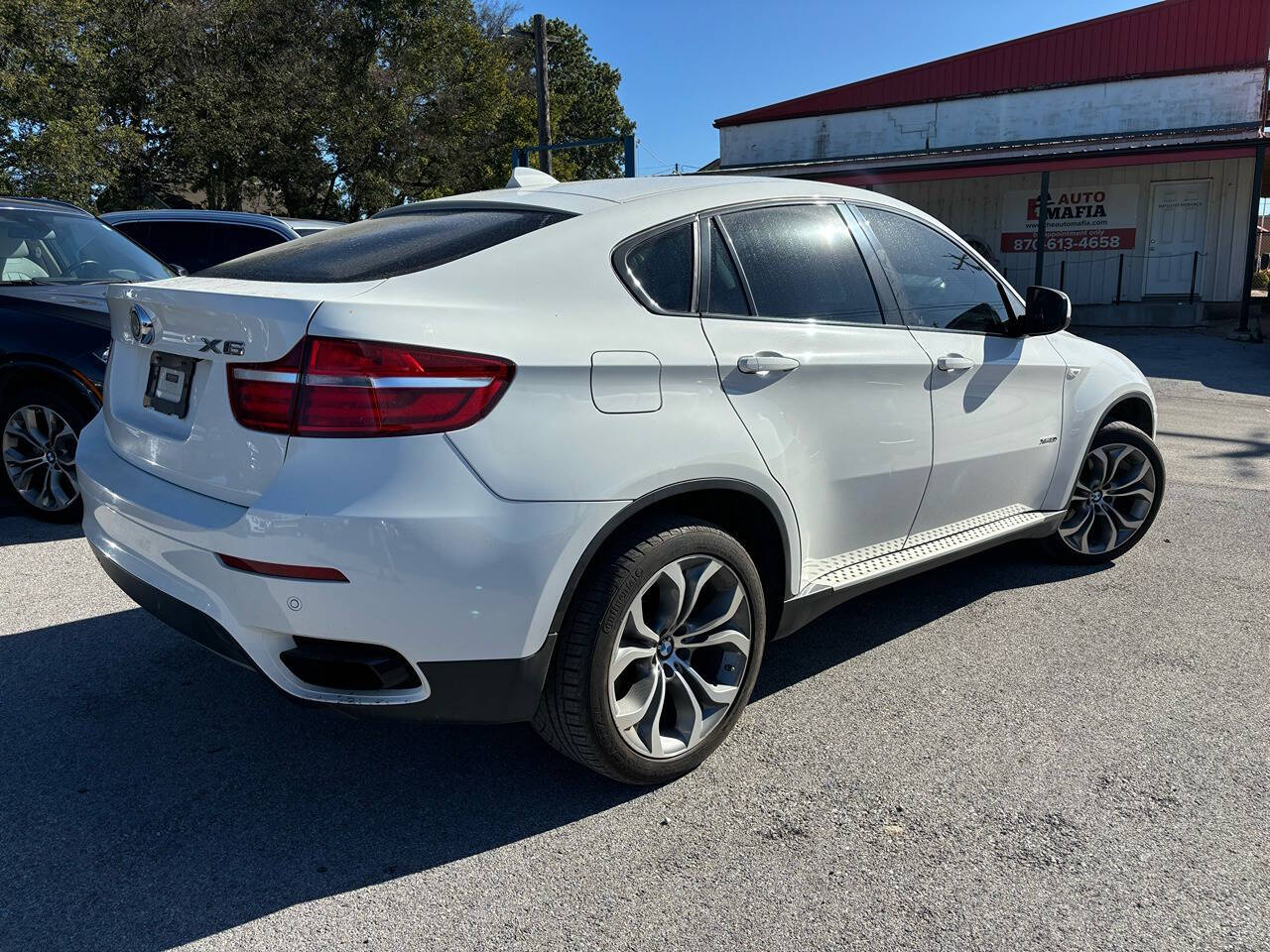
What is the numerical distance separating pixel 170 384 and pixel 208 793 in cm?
119

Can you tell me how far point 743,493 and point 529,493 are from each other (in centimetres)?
79

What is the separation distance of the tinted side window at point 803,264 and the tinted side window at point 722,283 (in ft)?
0.17

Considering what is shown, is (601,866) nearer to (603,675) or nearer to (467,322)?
(603,675)

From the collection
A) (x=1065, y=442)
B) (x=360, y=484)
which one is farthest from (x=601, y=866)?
(x=1065, y=442)

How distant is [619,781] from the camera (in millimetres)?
2838

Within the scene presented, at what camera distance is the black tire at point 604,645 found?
253cm

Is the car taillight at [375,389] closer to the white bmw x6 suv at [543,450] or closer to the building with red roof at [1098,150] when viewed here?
the white bmw x6 suv at [543,450]

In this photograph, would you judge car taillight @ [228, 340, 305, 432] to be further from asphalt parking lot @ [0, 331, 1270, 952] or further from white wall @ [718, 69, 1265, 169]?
white wall @ [718, 69, 1265, 169]

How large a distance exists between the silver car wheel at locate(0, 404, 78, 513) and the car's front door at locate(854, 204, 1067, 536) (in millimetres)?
4401

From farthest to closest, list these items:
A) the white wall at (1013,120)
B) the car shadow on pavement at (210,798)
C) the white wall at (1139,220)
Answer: the white wall at (1139,220) → the white wall at (1013,120) → the car shadow on pavement at (210,798)

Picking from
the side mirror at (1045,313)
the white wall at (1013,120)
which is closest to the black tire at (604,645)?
the side mirror at (1045,313)

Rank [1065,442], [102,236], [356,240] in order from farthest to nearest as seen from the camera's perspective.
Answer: [102,236], [1065,442], [356,240]

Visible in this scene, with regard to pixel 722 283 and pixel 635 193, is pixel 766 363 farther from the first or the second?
pixel 635 193

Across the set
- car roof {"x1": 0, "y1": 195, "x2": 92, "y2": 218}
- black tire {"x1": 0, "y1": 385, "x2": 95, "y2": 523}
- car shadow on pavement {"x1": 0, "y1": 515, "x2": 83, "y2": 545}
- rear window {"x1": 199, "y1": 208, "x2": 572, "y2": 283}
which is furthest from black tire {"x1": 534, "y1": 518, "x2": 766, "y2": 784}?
car roof {"x1": 0, "y1": 195, "x2": 92, "y2": 218}
